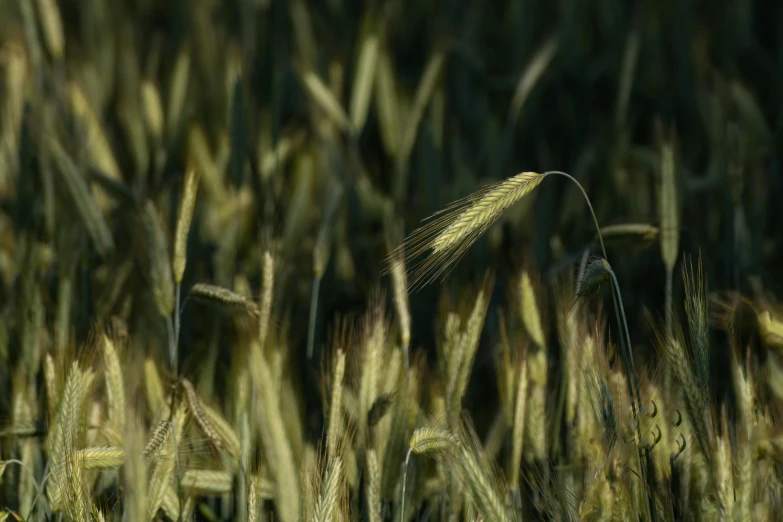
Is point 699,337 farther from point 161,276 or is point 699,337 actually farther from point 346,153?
point 346,153

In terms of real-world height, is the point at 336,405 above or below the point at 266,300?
below

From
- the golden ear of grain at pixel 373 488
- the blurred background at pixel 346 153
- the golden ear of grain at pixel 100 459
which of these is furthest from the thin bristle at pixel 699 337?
the golden ear of grain at pixel 100 459

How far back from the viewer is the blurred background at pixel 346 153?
1771mm

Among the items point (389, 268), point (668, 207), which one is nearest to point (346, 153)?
point (668, 207)

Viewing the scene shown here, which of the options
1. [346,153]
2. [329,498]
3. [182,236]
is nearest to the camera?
[329,498]

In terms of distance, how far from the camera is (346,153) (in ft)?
8.01

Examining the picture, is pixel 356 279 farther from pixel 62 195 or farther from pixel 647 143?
pixel 647 143

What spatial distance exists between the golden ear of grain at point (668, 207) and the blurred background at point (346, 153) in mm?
22

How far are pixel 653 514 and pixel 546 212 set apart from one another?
1.00m

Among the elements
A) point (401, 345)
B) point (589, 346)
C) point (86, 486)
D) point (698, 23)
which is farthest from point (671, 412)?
point (698, 23)

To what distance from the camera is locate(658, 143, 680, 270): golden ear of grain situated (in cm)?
145

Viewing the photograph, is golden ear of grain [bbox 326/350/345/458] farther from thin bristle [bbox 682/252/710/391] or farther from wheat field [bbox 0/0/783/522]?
thin bristle [bbox 682/252/710/391]

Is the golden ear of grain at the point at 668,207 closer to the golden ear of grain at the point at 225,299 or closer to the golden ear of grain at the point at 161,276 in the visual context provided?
the golden ear of grain at the point at 225,299

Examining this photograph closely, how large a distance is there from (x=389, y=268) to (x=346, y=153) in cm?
124
